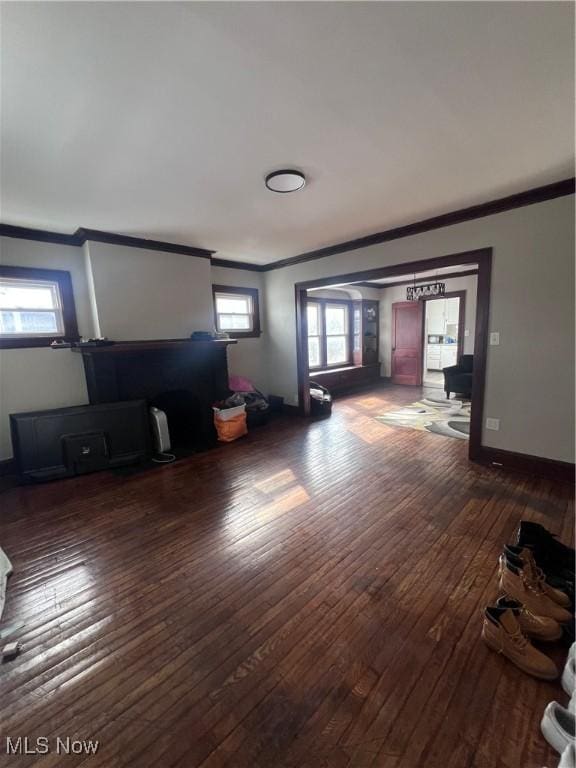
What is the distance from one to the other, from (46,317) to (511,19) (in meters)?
4.45

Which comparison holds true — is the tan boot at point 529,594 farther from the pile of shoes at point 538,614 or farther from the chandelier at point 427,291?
the chandelier at point 427,291

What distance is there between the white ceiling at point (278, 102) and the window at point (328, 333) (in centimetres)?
418

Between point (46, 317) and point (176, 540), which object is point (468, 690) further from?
point (46, 317)

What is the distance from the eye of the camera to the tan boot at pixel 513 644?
1.32 metres

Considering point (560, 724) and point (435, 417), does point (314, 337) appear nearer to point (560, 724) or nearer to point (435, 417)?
point (435, 417)

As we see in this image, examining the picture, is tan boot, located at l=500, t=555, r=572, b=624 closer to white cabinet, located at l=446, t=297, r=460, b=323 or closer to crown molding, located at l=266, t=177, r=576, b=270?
crown molding, located at l=266, t=177, r=576, b=270

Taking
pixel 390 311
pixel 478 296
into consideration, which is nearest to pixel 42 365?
pixel 478 296

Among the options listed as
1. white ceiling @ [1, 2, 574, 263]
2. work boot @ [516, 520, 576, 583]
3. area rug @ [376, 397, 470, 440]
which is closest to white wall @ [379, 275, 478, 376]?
area rug @ [376, 397, 470, 440]

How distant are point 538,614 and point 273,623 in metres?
1.29

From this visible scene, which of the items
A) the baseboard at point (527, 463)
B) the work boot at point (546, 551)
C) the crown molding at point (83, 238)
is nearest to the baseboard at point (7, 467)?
the crown molding at point (83, 238)

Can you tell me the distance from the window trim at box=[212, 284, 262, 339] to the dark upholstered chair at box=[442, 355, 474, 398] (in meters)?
3.66

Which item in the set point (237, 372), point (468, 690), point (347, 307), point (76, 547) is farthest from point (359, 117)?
point (347, 307)

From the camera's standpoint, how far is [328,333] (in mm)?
7352

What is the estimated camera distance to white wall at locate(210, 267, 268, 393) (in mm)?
5176
